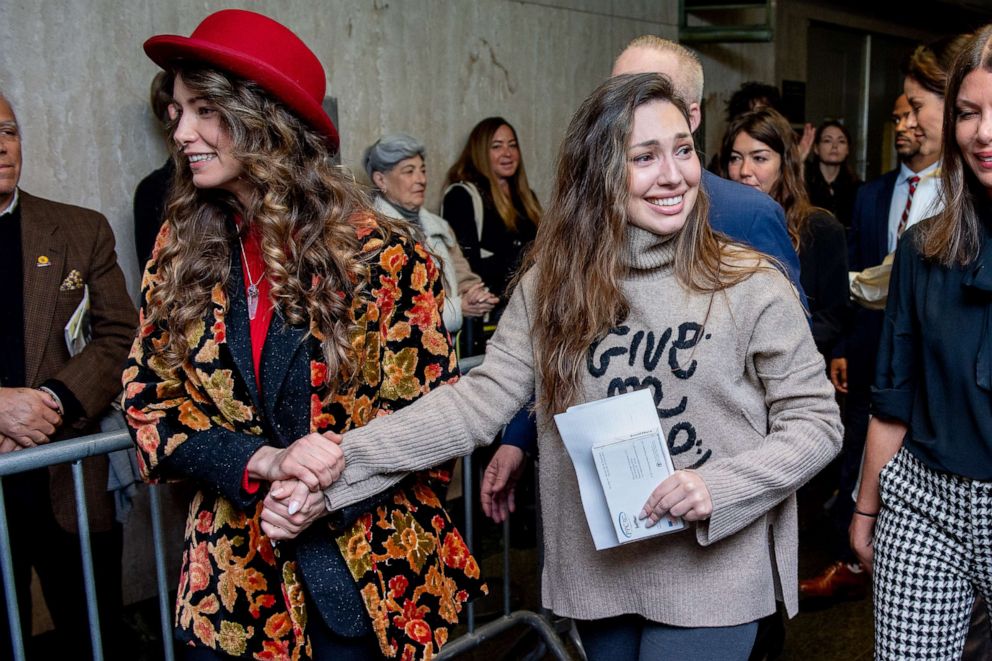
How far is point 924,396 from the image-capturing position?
207cm

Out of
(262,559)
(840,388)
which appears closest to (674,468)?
(262,559)

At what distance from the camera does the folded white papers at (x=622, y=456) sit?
71.5 inches

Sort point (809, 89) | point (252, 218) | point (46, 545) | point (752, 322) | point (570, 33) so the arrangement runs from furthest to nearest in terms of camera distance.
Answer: point (809, 89) → point (570, 33) → point (46, 545) → point (252, 218) → point (752, 322)

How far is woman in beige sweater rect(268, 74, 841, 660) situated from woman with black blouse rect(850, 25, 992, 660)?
261 mm

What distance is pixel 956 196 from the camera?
2.05 metres

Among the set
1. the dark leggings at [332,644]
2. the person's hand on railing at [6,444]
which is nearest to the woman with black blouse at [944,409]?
the dark leggings at [332,644]

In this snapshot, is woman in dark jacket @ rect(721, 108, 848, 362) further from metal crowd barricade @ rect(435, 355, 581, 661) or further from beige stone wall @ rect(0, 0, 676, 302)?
beige stone wall @ rect(0, 0, 676, 302)

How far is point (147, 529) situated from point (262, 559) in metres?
2.64

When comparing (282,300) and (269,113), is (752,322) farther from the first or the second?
(269,113)

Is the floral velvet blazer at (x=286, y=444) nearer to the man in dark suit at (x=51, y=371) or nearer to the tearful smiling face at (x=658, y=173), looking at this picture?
the tearful smiling face at (x=658, y=173)

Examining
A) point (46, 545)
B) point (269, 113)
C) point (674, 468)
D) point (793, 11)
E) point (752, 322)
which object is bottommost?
point (46, 545)

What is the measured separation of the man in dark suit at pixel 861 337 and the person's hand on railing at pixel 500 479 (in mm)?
2271

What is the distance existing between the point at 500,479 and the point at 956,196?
46.8 inches

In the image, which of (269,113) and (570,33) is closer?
(269,113)
